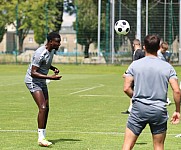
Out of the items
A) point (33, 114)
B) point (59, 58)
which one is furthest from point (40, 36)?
point (33, 114)

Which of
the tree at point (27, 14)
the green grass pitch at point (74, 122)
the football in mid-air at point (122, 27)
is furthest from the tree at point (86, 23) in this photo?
the football in mid-air at point (122, 27)

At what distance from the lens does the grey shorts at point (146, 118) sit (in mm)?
8086

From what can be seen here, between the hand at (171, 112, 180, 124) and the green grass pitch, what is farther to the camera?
the green grass pitch

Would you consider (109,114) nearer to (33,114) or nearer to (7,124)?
(33,114)

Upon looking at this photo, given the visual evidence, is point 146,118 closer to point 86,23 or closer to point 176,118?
point 176,118

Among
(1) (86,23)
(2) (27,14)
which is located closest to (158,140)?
(1) (86,23)

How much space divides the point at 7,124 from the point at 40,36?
45096mm

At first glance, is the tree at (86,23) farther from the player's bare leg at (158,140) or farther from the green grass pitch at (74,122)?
the player's bare leg at (158,140)

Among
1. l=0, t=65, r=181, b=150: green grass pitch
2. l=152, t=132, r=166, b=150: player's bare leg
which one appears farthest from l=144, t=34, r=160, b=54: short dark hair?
l=0, t=65, r=181, b=150: green grass pitch

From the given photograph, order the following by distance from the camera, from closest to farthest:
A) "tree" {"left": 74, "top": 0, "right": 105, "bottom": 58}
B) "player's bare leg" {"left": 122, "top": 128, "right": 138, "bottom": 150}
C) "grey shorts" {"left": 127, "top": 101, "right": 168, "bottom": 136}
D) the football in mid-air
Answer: "grey shorts" {"left": 127, "top": 101, "right": 168, "bottom": 136}
"player's bare leg" {"left": 122, "top": 128, "right": 138, "bottom": 150}
the football in mid-air
"tree" {"left": 74, "top": 0, "right": 105, "bottom": 58}

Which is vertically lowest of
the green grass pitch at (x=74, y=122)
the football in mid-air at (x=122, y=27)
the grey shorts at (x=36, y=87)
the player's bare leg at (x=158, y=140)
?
the green grass pitch at (x=74, y=122)

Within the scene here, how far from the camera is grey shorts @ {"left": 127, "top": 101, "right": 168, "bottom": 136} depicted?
809cm

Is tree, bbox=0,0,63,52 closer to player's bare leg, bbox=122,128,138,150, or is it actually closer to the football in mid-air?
the football in mid-air

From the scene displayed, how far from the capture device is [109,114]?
1719 centimetres
